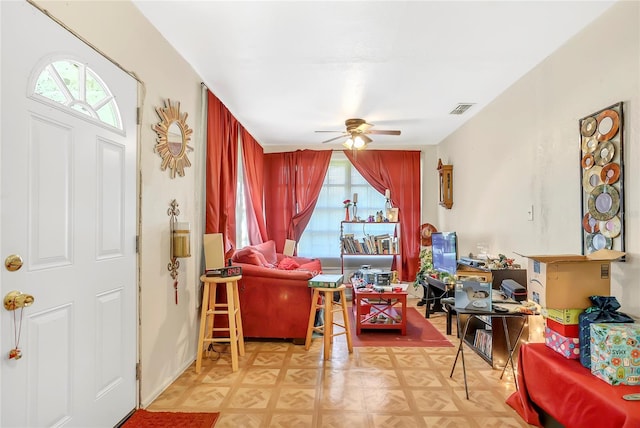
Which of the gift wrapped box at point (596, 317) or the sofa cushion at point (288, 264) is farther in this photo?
the sofa cushion at point (288, 264)

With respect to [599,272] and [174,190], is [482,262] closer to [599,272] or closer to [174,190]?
[599,272]

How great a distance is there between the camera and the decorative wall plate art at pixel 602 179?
6.62ft

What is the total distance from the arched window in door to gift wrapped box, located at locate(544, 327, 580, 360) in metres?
2.80

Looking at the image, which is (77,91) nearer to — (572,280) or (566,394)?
(572,280)

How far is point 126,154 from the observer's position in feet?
6.66

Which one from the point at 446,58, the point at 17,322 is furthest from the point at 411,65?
the point at 17,322

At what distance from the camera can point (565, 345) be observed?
187 cm

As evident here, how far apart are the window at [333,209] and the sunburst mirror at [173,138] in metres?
3.31

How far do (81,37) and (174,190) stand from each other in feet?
3.89

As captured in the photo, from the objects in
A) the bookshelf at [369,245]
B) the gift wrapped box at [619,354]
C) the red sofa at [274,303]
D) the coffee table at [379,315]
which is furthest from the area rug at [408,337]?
the gift wrapped box at [619,354]

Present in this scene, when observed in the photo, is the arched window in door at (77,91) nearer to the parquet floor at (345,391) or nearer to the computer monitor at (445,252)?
the parquet floor at (345,391)

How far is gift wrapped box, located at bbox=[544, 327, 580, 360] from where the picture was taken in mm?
1848

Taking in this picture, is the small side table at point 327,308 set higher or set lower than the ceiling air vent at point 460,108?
lower

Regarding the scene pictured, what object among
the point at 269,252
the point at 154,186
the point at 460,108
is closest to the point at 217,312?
the point at 154,186
